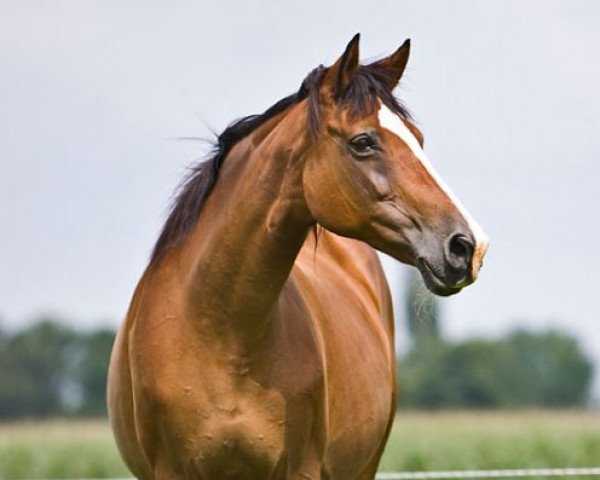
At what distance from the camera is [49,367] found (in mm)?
43438

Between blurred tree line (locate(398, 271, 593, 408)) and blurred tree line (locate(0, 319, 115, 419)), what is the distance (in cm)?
891

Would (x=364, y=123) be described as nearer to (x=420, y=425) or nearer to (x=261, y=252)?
(x=261, y=252)

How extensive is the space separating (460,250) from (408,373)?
36726mm

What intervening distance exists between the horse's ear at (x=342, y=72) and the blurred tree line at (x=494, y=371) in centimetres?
3086

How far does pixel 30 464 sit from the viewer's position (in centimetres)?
1455

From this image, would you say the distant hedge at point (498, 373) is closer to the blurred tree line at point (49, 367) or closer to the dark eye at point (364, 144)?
the blurred tree line at point (49, 367)

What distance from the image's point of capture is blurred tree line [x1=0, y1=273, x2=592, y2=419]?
39.9 m

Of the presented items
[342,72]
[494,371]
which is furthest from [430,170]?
[494,371]

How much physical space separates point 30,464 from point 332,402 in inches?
393

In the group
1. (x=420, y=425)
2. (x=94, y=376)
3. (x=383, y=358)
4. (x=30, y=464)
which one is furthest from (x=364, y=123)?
(x=94, y=376)

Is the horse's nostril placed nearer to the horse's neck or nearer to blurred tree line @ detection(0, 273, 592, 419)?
the horse's neck

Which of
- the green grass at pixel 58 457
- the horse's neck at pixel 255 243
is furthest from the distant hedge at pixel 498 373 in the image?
the horse's neck at pixel 255 243

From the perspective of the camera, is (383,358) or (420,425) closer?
(383,358)

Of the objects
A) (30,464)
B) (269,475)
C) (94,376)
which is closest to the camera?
(269,475)
